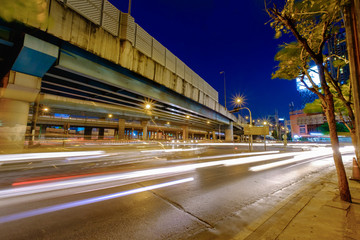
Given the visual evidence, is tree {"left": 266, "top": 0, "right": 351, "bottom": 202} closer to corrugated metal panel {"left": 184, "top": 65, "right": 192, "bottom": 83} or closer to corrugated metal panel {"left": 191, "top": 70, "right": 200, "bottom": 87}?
corrugated metal panel {"left": 184, "top": 65, "right": 192, "bottom": 83}

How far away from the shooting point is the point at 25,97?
1170 cm

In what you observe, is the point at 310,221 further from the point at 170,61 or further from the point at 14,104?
the point at 14,104

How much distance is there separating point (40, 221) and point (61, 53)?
36.9ft

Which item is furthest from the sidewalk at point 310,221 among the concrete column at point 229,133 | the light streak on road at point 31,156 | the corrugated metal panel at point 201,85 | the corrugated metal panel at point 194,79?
the concrete column at point 229,133

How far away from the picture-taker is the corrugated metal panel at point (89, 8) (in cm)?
968

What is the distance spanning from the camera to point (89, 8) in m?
10.3

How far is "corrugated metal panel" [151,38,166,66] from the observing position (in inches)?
594

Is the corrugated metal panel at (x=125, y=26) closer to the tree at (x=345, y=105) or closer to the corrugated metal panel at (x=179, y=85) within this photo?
the corrugated metal panel at (x=179, y=85)

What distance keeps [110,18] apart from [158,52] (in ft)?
17.1

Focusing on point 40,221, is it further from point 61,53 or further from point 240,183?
point 61,53

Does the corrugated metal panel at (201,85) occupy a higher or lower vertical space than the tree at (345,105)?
higher

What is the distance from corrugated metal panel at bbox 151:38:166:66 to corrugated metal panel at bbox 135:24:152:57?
56 centimetres

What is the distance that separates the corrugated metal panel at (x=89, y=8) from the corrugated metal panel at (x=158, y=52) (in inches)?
206

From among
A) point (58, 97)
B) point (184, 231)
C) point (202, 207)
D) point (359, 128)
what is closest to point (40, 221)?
point (184, 231)
